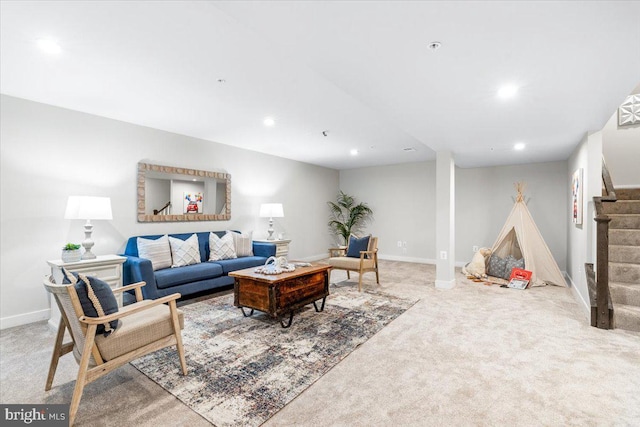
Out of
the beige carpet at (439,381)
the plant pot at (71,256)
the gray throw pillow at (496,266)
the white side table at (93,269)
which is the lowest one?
the beige carpet at (439,381)

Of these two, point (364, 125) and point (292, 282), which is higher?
point (364, 125)

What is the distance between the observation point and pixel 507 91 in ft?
8.57

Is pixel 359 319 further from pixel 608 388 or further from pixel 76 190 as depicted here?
pixel 76 190

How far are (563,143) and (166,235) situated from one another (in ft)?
19.1

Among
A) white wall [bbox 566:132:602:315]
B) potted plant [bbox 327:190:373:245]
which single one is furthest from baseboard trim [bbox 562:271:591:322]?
potted plant [bbox 327:190:373:245]

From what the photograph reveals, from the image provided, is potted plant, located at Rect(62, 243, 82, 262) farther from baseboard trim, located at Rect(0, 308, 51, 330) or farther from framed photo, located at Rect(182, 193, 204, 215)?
framed photo, located at Rect(182, 193, 204, 215)

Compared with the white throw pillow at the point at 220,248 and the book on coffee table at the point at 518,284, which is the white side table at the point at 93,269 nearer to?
the white throw pillow at the point at 220,248

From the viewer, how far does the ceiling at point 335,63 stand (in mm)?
1649

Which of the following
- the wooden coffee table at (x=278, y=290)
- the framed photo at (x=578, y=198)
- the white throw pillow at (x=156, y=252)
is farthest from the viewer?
the framed photo at (x=578, y=198)

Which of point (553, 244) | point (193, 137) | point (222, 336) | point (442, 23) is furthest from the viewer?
point (553, 244)

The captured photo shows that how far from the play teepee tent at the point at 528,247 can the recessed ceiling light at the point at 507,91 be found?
11.5ft

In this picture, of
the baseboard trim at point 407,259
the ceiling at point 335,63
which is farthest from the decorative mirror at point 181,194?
the baseboard trim at point 407,259

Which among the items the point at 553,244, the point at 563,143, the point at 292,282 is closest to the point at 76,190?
the point at 292,282

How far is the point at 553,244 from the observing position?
599cm
